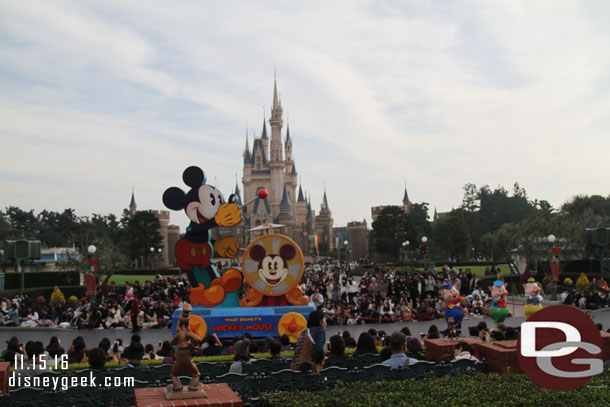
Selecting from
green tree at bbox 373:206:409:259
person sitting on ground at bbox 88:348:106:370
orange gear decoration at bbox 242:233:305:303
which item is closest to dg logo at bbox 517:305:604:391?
person sitting on ground at bbox 88:348:106:370

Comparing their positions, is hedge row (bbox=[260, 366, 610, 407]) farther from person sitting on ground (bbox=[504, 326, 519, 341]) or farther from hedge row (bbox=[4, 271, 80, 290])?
hedge row (bbox=[4, 271, 80, 290])

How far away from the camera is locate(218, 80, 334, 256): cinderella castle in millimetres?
117812

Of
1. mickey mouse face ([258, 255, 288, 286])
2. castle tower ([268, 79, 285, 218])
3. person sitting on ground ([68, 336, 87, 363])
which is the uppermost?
castle tower ([268, 79, 285, 218])

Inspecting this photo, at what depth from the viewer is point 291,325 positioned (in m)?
13.7

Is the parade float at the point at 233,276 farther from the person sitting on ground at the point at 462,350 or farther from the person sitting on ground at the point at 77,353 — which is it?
the person sitting on ground at the point at 462,350

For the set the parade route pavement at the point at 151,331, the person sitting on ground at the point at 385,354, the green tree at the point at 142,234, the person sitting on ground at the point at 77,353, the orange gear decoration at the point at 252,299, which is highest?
the green tree at the point at 142,234

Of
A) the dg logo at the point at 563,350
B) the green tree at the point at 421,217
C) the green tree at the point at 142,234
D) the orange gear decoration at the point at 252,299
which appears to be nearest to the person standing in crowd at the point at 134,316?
the orange gear decoration at the point at 252,299

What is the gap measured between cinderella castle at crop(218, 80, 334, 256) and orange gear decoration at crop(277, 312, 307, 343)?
96704 mm

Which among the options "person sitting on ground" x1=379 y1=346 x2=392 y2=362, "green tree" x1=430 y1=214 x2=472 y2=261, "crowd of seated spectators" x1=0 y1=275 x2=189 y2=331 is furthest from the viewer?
"green tree" x1=430 y1=214 x2=472 y2=261

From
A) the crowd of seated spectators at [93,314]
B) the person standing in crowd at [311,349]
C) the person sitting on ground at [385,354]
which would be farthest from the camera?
the crowd of seated spectators at [93,314]

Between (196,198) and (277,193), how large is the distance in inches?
4128

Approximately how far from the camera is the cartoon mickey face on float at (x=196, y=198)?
14914mm

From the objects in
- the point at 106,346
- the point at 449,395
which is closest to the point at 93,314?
the point at 106,346

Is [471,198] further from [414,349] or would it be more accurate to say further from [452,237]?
[414,349]
